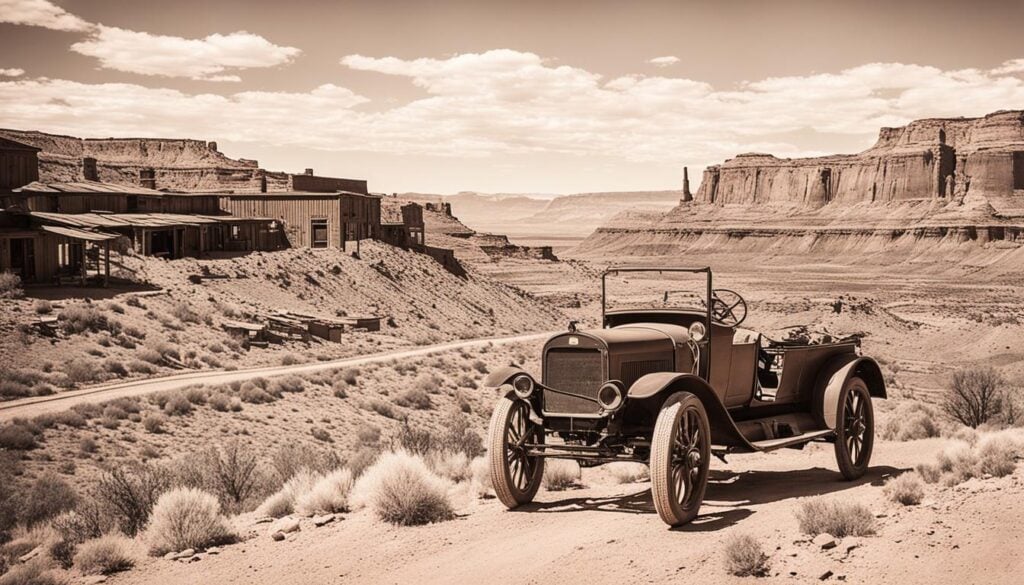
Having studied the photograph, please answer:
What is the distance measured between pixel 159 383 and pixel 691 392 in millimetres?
21753

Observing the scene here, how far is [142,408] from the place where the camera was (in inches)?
937

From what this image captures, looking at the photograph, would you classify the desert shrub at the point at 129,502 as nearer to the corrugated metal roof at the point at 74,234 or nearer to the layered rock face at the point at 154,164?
the corrugated metal roof at the point at 74,234

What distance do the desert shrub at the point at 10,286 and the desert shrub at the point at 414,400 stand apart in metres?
14.2

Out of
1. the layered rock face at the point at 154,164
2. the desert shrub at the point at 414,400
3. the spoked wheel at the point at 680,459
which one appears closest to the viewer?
the spoked wheel at the point at 680,459

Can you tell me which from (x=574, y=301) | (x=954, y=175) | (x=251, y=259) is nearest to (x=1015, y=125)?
(x=954, y=175)

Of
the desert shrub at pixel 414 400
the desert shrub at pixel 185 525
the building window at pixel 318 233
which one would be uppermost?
the building window at pixel 318 233

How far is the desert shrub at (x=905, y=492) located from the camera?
897 cm

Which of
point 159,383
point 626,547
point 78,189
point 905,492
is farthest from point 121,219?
point 905,492

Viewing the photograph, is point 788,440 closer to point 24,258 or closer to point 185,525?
point 185,525

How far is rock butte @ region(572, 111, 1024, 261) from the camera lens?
15038 cm

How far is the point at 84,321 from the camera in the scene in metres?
30.8

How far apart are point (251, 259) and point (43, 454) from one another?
2772cm

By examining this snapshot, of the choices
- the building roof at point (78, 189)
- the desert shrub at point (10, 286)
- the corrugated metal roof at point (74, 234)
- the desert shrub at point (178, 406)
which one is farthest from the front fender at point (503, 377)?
the building roof at point (78, 189)

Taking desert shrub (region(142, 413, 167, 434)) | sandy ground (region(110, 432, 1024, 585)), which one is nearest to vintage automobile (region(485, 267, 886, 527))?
sandy ground (region(110, 432, 1024, 585))
